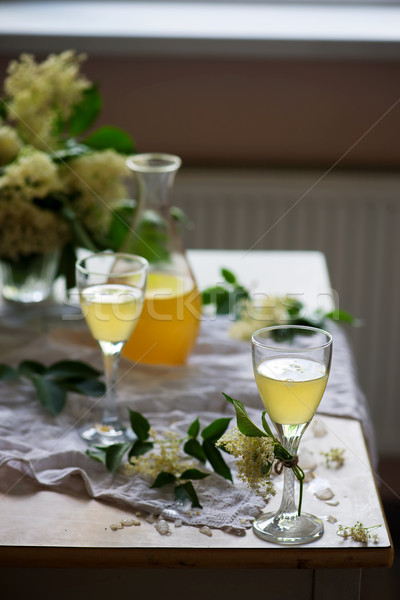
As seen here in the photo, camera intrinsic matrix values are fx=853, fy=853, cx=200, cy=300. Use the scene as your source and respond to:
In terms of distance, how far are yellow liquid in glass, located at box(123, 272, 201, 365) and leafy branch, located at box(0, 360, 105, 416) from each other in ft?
0.25

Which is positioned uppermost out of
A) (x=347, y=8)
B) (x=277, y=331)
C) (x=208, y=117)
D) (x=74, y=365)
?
(x=347, y=8)

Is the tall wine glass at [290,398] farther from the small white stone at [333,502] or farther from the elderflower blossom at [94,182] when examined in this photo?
the elderflower blossom at [94,182]

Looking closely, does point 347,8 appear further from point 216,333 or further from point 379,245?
point 216,333

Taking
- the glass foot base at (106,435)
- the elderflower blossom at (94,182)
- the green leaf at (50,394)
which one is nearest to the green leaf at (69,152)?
the elderflower blossom at (94,182)

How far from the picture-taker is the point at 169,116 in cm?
215

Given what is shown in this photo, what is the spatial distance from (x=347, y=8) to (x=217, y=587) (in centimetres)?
184

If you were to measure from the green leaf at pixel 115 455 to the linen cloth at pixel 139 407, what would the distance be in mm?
11

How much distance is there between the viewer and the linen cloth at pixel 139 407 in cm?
88

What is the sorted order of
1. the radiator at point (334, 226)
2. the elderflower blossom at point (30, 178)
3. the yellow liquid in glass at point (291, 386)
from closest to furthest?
the yellow liquid in glass at point (291, 386) < the elderflower blossom at point (30, 178) < the radiator at point (334, 226)

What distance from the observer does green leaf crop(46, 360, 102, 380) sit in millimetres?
1135

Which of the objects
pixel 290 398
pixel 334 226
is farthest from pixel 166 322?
pixel 334 226

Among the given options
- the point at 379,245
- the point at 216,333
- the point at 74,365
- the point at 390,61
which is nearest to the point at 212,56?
the point at 390,61

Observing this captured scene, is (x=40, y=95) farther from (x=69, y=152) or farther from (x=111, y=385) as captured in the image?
(x=111, y=385)

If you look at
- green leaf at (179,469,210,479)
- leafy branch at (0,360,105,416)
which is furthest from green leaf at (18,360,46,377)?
green leaf at (179,469,210,479)
